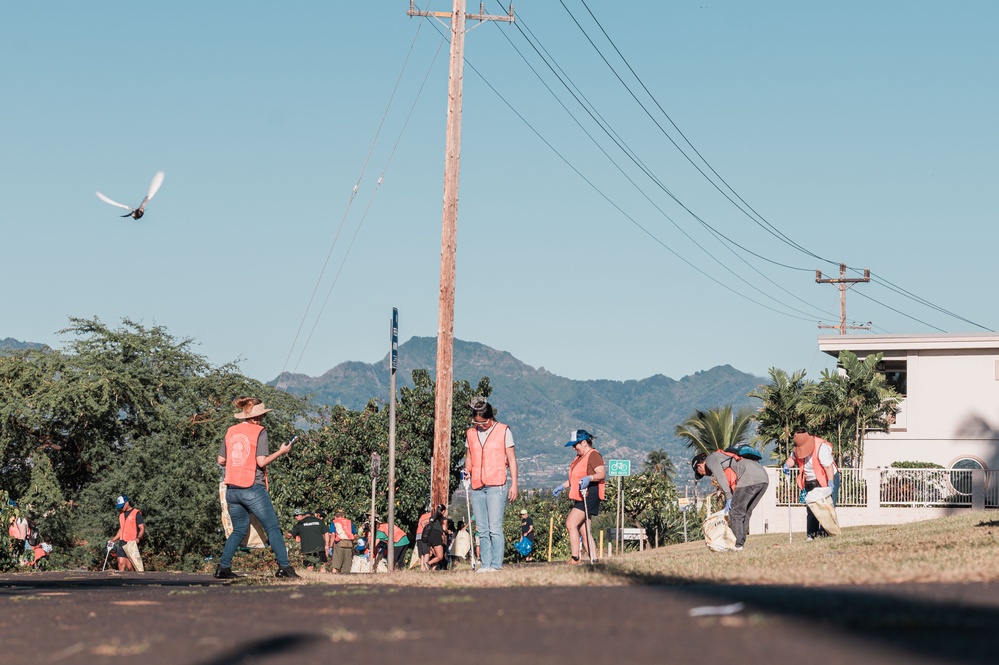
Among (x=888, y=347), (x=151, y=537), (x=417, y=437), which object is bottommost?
(x=151, y=537)

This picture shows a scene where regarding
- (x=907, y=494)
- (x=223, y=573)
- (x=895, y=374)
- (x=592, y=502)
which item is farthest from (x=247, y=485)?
(x=895, y=374)

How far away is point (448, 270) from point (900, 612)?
15.4 m

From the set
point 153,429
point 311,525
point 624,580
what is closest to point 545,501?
point 153,429

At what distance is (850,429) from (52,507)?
918 inches

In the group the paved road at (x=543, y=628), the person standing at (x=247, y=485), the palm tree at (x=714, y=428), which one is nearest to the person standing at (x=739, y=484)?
the person standing at (x=247, y=485)

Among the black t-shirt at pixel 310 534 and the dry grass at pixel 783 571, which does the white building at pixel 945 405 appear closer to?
the black t-shirt at pixel 310 534

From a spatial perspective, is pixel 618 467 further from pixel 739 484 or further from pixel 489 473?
pixel 489 473

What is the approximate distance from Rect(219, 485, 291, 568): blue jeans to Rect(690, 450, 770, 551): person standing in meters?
5.74

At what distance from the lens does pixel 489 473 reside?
13219 mm

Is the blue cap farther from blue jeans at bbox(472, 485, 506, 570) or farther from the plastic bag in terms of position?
blue jeans at bbox(472, 485, 506, 570)

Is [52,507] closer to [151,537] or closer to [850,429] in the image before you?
[151,537]

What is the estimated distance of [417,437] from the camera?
3766 centimetres

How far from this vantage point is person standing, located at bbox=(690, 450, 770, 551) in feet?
53.4

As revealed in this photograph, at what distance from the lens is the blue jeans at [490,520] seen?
1323 cm
